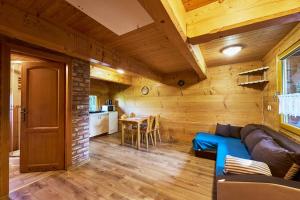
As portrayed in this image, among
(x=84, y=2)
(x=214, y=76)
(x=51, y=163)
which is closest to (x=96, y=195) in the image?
(x=51, y=163)

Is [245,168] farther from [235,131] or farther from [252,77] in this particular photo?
[252,77]

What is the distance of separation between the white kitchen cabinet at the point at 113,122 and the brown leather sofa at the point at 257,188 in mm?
4566

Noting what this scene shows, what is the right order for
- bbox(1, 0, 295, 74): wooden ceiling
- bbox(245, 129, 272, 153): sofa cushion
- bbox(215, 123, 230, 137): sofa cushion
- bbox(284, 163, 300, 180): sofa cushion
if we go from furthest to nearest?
bbox(215, 123, 230, 137): sofa cushion → bbox(245, 129, 272, 153): sofa cushion → bbox(1, 0, 295, 74): wooden ceiling → bbox(284, 163, 300, 180): sofa cushion

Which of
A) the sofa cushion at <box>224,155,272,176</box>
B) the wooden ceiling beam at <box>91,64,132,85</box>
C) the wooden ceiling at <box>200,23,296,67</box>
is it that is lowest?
the sofa cushion at <box>224,155,272,176</box>

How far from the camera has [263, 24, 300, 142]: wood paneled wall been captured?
6.35ft

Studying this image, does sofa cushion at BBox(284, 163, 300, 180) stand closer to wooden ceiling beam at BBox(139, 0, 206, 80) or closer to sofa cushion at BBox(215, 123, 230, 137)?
wooden ceiling beam at BBox(139, 0, 206, 80)

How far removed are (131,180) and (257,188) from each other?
1.72 meters

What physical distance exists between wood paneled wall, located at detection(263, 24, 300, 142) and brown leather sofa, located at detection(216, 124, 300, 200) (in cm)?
120

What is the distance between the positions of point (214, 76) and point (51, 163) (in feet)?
13.9

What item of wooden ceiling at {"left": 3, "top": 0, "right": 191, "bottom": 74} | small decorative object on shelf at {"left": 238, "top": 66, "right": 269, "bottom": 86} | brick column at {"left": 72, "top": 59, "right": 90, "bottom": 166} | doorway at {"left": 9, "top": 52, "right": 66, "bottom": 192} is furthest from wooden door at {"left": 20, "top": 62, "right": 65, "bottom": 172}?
small decorative object on shelf at {"left": 238, "top": 66, "right": 269, "bottom": 86}

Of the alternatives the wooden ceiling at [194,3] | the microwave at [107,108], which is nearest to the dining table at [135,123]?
the microwave at [107,108]

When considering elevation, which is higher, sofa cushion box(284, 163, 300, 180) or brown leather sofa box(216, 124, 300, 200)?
sofa cushion box(284, 163, 300, 180)

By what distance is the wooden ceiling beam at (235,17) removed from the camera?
3.74ft

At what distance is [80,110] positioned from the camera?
2701 millimetres
